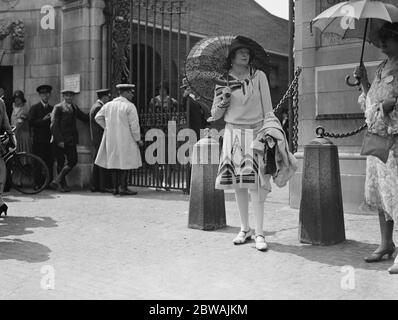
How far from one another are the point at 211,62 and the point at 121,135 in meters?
4.36

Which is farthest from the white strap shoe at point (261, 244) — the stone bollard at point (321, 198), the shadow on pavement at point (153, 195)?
the shadow on pavement at point (153, 195)

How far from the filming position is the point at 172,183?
11219 mm

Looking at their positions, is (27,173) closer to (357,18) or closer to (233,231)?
(233,231)

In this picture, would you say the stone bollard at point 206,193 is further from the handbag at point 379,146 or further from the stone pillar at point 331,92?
the handbag at point 379,146

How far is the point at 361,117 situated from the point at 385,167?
2.86 meters

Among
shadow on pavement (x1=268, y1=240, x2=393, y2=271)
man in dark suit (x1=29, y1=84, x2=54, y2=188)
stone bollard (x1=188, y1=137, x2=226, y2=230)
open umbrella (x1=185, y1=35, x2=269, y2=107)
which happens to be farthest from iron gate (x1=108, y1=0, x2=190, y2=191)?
shadow on pavement (x1=268, y1=240, x2=393, y2=271)

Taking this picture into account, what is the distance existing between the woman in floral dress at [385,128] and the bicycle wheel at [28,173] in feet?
22.9

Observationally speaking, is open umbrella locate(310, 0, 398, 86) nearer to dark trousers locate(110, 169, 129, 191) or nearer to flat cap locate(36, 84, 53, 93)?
dark trousers locate(110, 169, 129, 191)

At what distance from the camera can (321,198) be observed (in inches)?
224

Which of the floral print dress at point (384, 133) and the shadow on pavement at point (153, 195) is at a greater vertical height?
the floral print dress at point (384, 133)

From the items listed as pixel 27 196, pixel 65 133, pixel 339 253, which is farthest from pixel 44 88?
pixel 339 253

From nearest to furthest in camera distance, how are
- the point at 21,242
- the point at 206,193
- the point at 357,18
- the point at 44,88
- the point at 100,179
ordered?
the point at 357,18
the point at 21,242
the point at 206,193
the point at 100,179
the point at 44,88

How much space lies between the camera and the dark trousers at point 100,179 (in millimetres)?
10625

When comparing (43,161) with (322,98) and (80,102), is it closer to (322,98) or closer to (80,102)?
(80,102)
